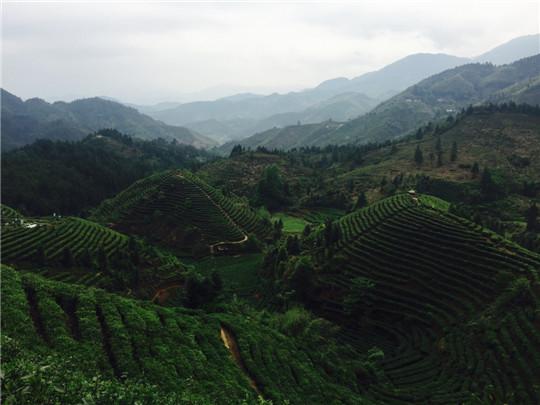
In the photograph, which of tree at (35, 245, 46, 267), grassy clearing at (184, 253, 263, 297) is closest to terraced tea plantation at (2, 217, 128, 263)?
tree at (35, 245, 46, 267)

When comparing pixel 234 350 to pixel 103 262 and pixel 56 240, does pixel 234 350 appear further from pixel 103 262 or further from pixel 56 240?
pixel 56 240

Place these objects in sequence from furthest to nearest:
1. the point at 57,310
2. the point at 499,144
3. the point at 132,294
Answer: the point at 499,144
the point at 132,294
the point at 57,310

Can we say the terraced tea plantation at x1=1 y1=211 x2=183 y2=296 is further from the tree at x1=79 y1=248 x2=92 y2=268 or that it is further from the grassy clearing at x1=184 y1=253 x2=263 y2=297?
the grassy clearing at x1=184 y1=253 x2=263 y2=297

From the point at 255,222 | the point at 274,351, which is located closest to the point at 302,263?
the point at 274,351

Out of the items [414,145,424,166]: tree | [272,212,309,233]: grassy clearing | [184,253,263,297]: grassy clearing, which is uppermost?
[414,145,424,166]: tree

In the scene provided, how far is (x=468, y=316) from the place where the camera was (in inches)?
1635

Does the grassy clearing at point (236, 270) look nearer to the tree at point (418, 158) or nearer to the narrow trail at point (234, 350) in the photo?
the narrow trail at point (234, 350)

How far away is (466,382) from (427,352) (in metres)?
6.37

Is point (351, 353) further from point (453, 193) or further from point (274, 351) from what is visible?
point (453, 193)

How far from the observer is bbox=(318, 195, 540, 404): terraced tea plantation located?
1316 inches

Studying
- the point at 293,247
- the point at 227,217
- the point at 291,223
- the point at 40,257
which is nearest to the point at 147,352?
the point at 40,257

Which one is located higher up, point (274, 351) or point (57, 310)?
point (57, 310)

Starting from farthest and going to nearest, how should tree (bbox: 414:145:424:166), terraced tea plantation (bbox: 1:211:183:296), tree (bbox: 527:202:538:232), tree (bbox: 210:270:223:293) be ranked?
tree (bbox: 414:145:424:166), tree (bbox: 527:202:538:232), terraced tea plantation (bbox: 1:211:183:296), tree (bbox: 210:270:223:293)

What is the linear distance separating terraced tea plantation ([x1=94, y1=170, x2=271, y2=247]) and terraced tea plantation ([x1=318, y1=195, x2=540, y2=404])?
3090 centimetres
